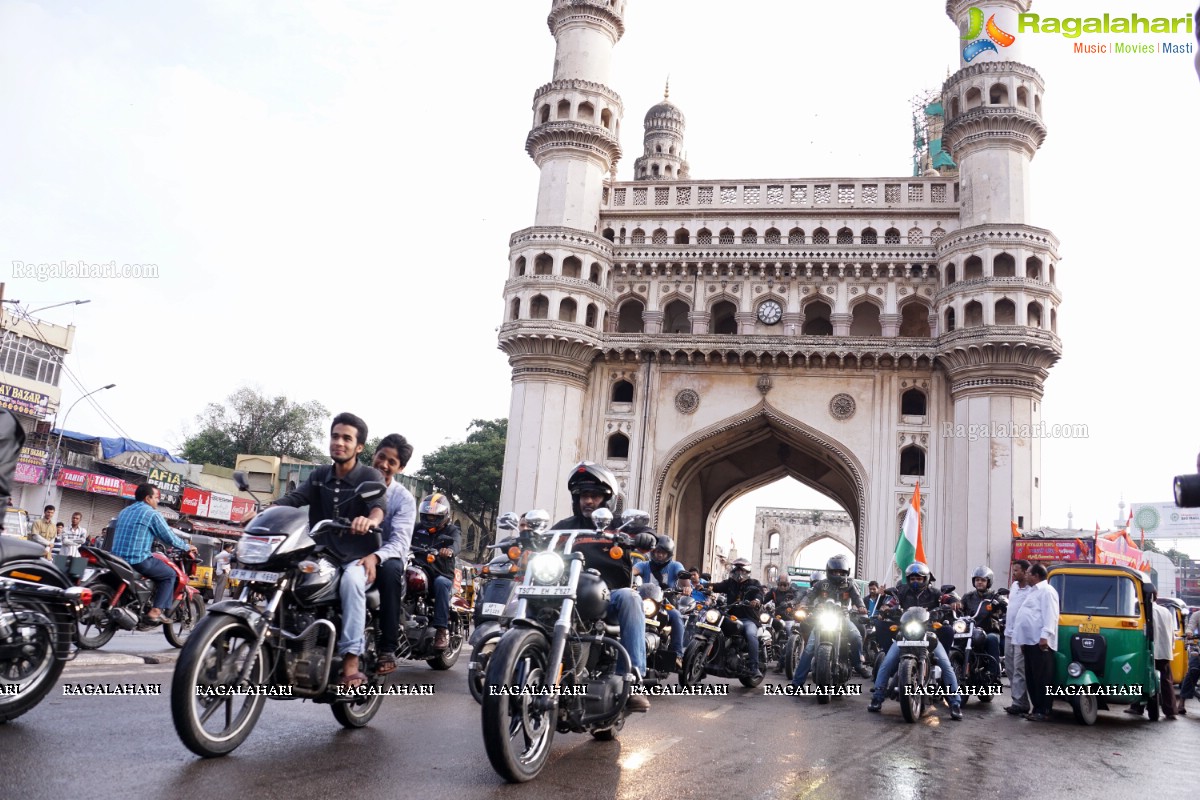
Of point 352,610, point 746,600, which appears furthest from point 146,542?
point 746,600

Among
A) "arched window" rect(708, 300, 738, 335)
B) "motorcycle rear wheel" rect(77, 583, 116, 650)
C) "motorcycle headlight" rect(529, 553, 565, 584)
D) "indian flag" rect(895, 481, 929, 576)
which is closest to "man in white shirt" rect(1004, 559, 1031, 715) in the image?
"motorcycle headlight" rect(529, 553, 565, 584)

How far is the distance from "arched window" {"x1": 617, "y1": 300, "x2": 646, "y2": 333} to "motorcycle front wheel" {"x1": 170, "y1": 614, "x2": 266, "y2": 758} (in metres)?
27.0

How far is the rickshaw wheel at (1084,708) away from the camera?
9.41 m

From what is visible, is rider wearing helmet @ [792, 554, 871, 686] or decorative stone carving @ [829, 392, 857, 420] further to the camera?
decorative stone carving @ [829, 392, 857, 420]

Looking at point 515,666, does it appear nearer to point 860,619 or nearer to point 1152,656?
point 1152,656

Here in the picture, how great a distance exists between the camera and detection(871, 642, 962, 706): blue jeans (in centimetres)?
877

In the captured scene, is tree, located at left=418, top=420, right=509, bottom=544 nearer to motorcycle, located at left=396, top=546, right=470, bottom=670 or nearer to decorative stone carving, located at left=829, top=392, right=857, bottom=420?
decorative stone carving, located at left=829, top=392, right=857, bottom=420

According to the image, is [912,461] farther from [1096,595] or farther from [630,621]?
[630,621]

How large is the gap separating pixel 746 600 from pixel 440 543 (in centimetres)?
343

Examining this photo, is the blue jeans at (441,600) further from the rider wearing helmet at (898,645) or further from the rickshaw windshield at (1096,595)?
the rickshaw windshield at (1096,595)

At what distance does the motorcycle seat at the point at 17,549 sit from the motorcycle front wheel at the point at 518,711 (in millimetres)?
2503

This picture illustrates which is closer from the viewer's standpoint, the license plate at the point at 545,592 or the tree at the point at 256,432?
the license plate at the point at 545,592

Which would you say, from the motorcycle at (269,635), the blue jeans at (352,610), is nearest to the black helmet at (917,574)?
the motorcycle at (269,635)

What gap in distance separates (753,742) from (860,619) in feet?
25.7
